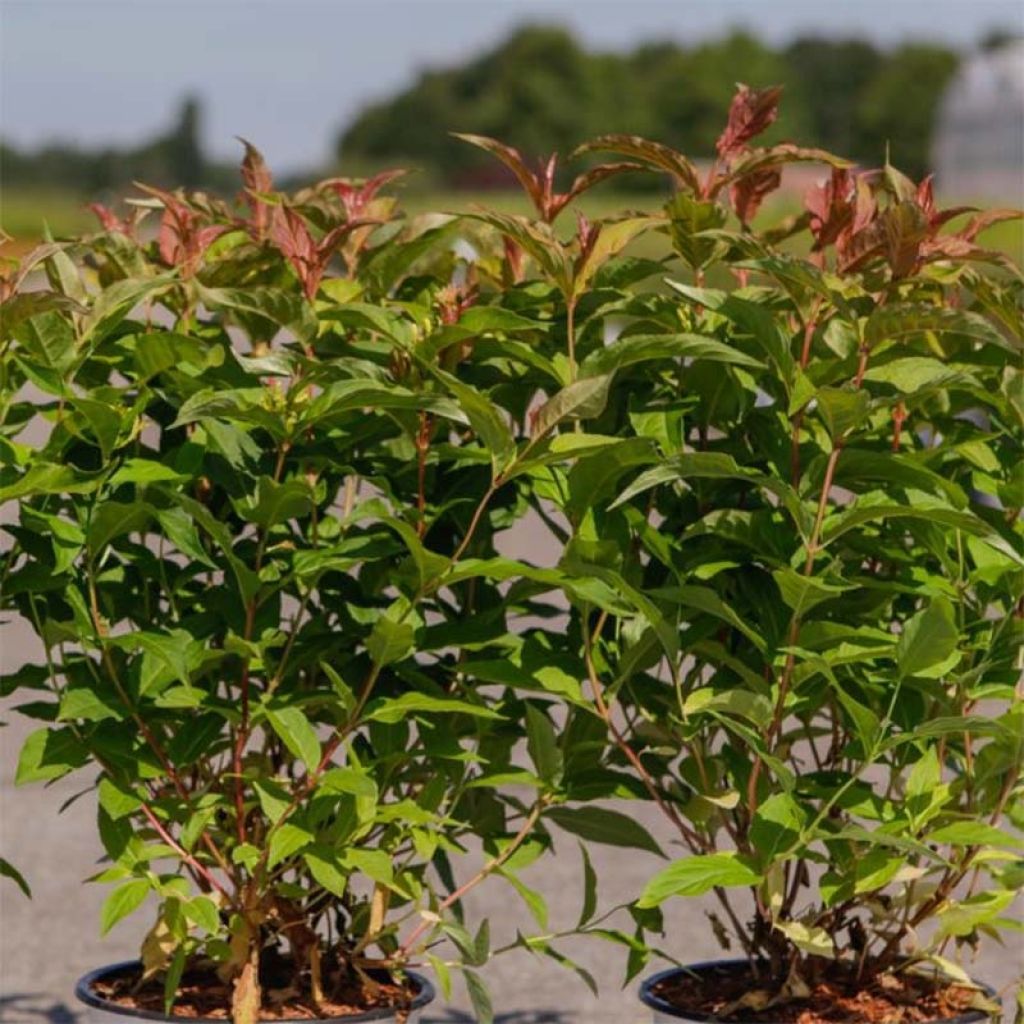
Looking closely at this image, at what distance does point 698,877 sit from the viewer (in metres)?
2.42

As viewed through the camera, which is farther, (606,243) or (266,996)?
(266,996)

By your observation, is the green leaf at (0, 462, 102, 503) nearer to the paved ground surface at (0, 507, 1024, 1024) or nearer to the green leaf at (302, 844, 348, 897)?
the green leaf at (302, 844, 348, 897)

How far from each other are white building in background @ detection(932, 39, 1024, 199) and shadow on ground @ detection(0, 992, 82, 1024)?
115 feet

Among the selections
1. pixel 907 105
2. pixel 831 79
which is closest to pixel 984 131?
pixel 907 105

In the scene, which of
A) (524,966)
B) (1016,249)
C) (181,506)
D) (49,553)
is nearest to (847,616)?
(181,506)

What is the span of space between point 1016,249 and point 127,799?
127 feet

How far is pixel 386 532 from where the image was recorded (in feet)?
8.22

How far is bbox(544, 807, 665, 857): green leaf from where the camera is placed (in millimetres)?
2674

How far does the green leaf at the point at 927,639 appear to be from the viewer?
2.37 metres

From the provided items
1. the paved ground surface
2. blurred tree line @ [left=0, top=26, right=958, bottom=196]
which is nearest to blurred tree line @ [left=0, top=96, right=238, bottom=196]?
blurred tree line @ [left=0, top=26, right=958, bottom=196]

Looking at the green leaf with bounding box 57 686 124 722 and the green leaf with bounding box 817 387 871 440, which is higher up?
the green leaf with bounding box 817 387 871 440

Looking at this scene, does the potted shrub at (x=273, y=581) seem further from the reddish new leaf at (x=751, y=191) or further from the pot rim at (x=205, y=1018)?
the reddish new leaf at (x=751, y=191)

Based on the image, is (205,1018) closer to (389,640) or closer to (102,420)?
(389,640)

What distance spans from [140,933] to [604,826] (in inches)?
95.4
